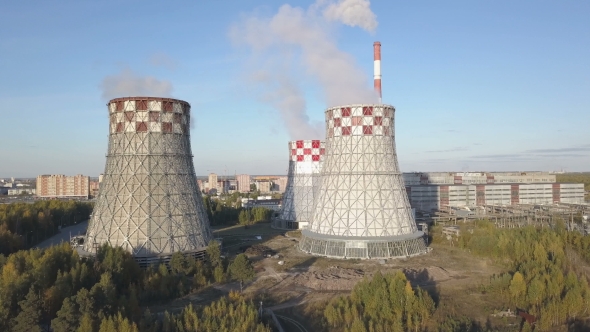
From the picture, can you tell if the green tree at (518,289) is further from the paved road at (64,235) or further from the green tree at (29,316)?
the paved road at (64,235)

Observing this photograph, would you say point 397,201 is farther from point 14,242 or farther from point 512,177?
point 512,177

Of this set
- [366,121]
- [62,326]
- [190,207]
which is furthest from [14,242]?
[366,121]

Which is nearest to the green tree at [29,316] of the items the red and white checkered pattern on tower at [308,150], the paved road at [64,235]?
the paved road at [64,235]

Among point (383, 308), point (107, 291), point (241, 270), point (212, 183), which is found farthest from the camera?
point (212, 183)

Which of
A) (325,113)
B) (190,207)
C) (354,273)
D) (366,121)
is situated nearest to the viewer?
(354,273)

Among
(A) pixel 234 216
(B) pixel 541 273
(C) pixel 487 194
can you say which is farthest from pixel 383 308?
(C) pixel 487 194

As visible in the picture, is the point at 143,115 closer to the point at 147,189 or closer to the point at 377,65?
the point at 147,189
